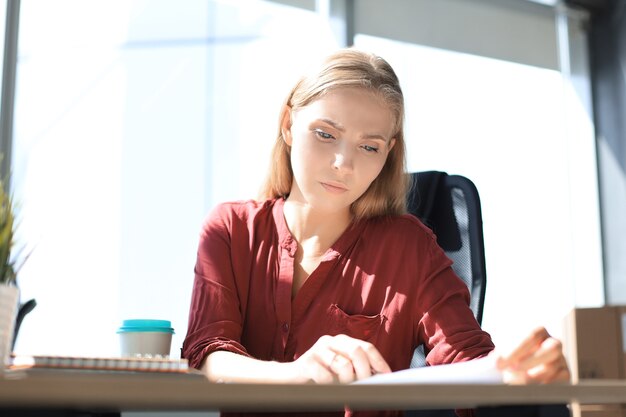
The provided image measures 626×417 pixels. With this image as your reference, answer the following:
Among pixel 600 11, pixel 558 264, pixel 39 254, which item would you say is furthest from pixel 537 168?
pixel 39 254

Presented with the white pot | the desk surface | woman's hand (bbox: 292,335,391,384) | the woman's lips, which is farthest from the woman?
the desk surface

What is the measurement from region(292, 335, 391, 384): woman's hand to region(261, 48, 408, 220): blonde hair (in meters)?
0.66

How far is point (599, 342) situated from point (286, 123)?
6.05ft

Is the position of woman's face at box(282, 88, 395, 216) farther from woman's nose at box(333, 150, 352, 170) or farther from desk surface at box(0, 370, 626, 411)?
desk surface at box(0, 370, 626, 411)

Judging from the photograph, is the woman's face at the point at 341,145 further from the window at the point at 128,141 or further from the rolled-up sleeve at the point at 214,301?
the window at the point at 128,141

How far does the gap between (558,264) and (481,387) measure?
3.96 m

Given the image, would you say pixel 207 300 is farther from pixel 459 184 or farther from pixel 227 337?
pixel 459 184

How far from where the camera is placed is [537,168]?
14.3 ft

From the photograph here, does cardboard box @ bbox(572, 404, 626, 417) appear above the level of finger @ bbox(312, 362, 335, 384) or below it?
below

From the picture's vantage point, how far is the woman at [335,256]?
1379mm

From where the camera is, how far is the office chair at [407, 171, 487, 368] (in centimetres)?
161

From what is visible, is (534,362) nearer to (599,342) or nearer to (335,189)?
(335,189)

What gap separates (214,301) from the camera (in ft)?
4.52

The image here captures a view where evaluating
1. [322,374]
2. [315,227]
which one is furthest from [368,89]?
[322,374]
